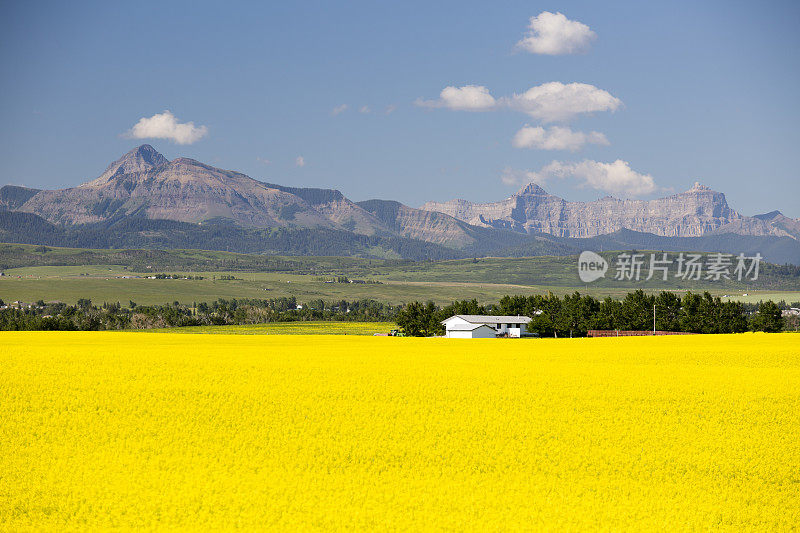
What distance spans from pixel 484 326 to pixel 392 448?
117301mm

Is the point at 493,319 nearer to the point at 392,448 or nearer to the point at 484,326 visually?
the point at 484,326

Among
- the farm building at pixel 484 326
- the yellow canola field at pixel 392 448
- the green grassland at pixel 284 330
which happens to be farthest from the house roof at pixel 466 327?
the yellow canola field at pixel 392 448

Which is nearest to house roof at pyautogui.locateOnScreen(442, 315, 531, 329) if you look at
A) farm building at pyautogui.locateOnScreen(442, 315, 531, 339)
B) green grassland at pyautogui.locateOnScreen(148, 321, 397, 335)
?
farm building at pyautogui.locateOnScreen(442, 315, 531, 339)

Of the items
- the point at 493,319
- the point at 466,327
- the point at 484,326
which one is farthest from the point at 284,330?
the point at 493,319

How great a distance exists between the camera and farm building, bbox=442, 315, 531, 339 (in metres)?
142

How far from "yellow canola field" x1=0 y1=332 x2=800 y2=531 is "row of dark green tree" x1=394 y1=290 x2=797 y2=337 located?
108494 millimetres

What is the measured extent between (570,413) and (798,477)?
9.64 meters

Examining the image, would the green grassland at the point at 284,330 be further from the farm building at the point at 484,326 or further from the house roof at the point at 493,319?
the house roof at the point at 493,319

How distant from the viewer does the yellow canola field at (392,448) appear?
21.9 m

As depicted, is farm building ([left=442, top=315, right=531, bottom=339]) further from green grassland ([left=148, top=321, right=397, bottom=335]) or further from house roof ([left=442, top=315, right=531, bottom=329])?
green grassland ([left=148, top=321, right=397, bottom=335])

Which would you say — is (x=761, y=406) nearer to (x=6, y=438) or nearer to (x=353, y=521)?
(x=353, y=521)

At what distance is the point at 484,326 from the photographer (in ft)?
472

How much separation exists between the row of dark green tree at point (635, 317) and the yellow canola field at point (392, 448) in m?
108

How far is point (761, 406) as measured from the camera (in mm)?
35375
